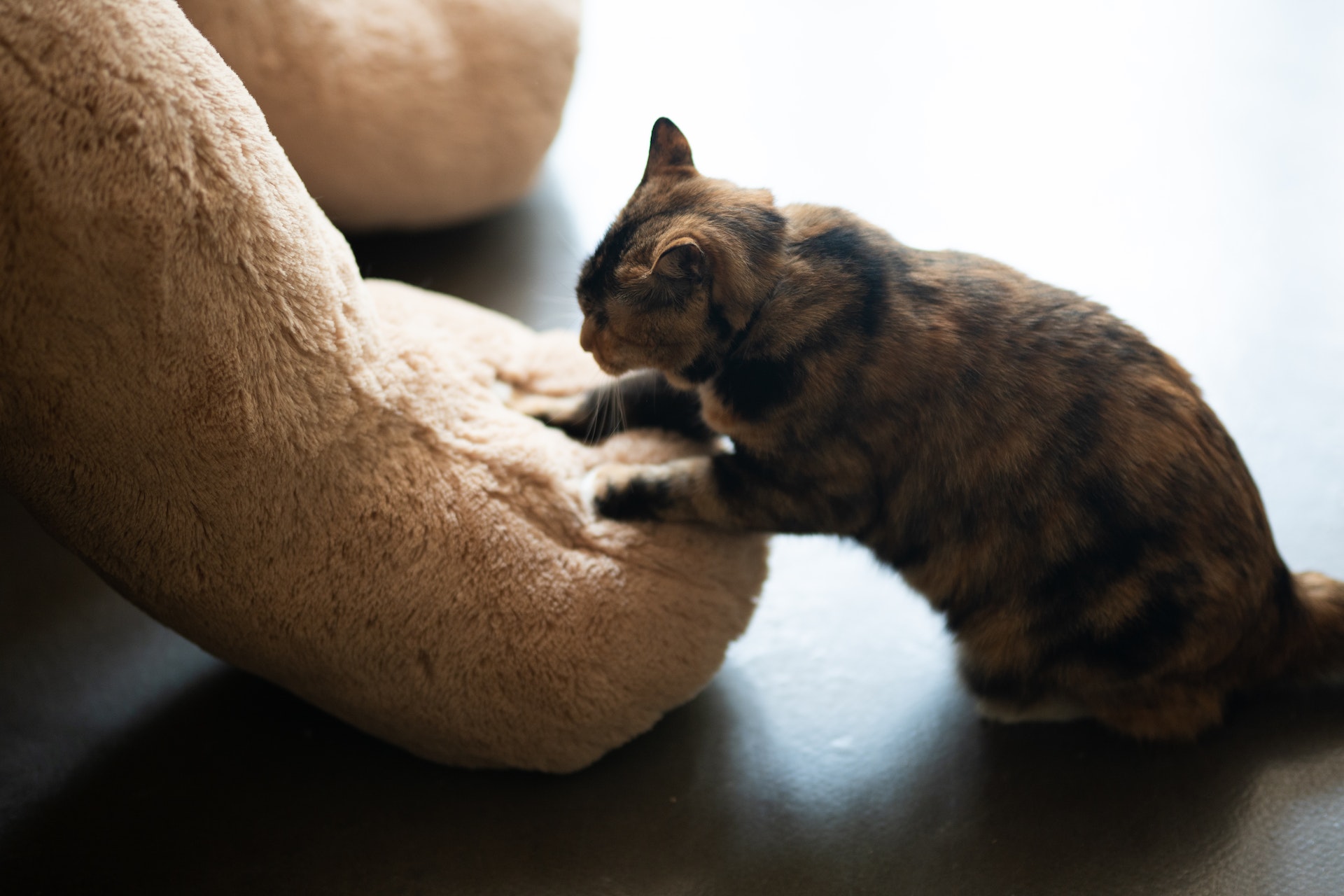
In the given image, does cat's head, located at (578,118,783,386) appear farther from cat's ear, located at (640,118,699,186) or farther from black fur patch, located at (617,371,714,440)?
black fur patch, located at (617,371,714,440)

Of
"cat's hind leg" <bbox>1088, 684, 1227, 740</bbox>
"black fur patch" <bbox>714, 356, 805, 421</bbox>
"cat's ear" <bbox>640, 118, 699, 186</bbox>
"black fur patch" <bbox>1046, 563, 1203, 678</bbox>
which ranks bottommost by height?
"cat's hind leg" <bbox>1088, 684, 1227, 740</bbox>

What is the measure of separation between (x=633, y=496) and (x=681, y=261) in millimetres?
310

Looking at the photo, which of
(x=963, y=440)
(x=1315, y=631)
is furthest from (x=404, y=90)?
(x=1315, y=631)

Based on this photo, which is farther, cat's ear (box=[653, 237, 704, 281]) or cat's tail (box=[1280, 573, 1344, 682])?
cat's tail (box=[1280, 573, 1344, 682])

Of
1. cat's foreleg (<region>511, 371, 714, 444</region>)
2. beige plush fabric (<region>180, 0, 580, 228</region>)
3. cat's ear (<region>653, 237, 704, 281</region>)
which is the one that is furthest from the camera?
beige plush fabric (<region>180, 0, 580, 228</region>)

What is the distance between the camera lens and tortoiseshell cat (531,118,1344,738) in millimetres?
1110

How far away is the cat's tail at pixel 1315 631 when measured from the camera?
3.99ft

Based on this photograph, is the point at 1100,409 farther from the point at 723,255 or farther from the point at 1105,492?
the point at 723,255

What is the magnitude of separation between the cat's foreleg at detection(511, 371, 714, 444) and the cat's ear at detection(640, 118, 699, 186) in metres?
0.28

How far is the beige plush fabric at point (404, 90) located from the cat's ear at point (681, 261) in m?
0.88

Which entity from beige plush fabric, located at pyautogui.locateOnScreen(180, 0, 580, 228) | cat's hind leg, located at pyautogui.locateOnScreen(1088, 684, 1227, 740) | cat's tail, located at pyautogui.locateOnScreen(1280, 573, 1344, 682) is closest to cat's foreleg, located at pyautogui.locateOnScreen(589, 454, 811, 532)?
cat's hind leg, located at pyautogui.locateOnScreen(1088, 684, 1227, 740)

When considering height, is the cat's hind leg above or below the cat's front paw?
below

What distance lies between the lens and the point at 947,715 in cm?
136

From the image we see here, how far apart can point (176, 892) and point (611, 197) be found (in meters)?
1.58
